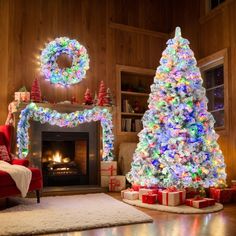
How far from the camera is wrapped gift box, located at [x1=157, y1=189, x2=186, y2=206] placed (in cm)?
402

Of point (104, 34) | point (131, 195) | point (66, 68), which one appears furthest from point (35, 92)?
point (131, 195)

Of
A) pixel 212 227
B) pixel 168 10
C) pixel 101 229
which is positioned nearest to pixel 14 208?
pixel 101 229

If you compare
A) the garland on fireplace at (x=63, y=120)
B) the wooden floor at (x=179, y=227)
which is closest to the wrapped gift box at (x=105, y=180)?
the garland on fireplace at (x=63, y=120)

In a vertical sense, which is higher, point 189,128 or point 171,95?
point 171,95

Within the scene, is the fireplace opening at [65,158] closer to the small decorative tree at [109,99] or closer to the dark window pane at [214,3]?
the small decorative tree at [109,99]

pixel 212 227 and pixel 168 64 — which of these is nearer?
pixel 212 227

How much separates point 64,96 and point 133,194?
2244mm

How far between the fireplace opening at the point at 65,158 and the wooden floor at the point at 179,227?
2299 mm

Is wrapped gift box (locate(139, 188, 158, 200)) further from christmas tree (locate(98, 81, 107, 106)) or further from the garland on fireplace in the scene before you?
christmas tree (locate(98, 81, 107, 106))

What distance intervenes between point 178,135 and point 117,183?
160 centimetres

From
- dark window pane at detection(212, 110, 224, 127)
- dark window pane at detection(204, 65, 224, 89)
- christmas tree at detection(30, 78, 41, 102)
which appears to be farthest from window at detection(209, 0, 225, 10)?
christmas tree at detection(30, 78, 41, 102)

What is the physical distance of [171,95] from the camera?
4.46 meters

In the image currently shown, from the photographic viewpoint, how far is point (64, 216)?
3330 millimetres

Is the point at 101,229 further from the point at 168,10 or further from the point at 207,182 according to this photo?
the point at 168,10
